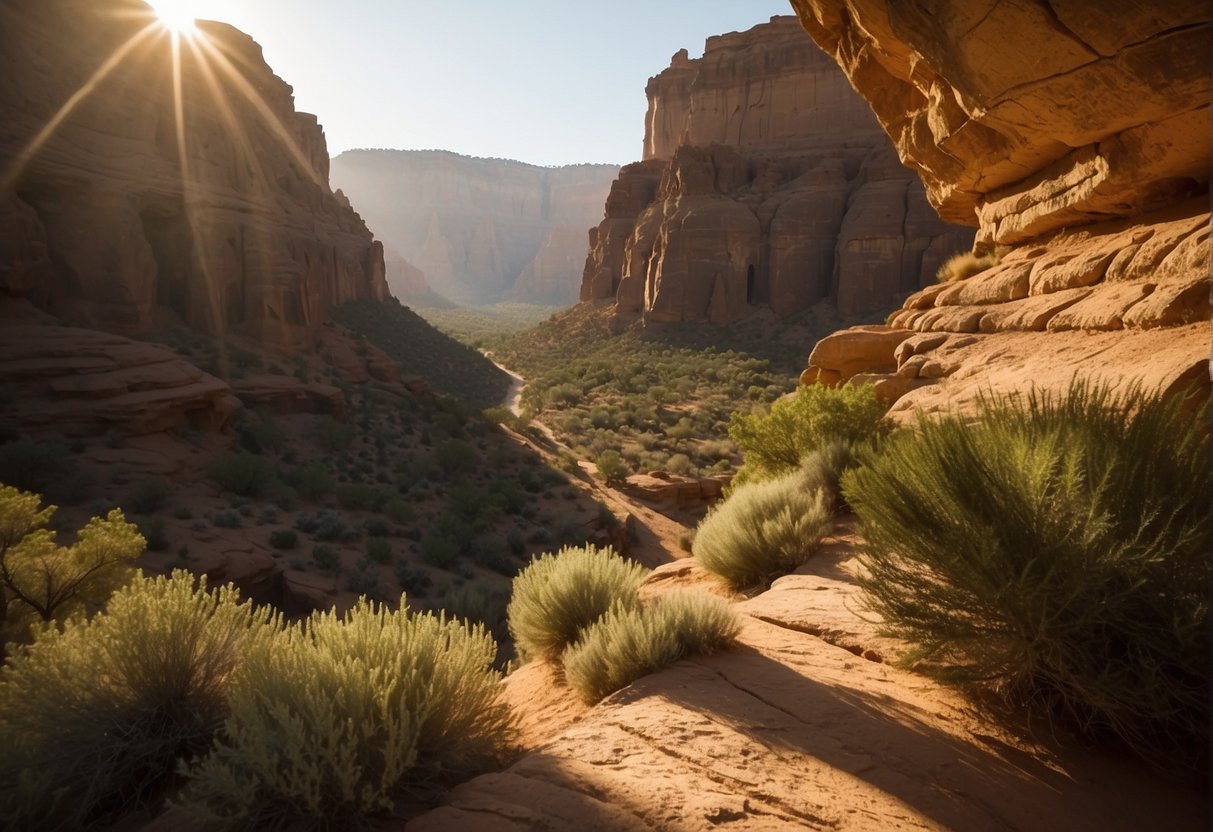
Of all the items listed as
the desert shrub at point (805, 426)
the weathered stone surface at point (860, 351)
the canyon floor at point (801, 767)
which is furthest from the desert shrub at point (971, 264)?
the canyon floor at point (801, 767)

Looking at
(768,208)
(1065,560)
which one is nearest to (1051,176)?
(1065,560)

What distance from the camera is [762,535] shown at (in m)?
6.14

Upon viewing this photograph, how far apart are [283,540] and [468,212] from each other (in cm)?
18183

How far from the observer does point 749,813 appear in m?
2.44

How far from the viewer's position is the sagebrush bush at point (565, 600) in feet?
14.8

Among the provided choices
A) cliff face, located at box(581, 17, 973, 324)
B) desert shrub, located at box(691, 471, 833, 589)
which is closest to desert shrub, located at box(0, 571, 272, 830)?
desert shrub, located at box(691, 471, 833, 589)

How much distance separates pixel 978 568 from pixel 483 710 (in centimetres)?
250

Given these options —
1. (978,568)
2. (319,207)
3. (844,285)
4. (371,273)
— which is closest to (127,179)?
(319,207)

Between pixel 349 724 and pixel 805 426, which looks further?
pixel 805 426

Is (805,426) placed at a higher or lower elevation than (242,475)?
higher

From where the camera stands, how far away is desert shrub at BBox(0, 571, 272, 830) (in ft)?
9.59

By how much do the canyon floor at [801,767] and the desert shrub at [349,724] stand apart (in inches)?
10.0

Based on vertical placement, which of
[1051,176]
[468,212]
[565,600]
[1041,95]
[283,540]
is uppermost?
[468,212]

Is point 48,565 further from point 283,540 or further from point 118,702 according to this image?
point 283,540
